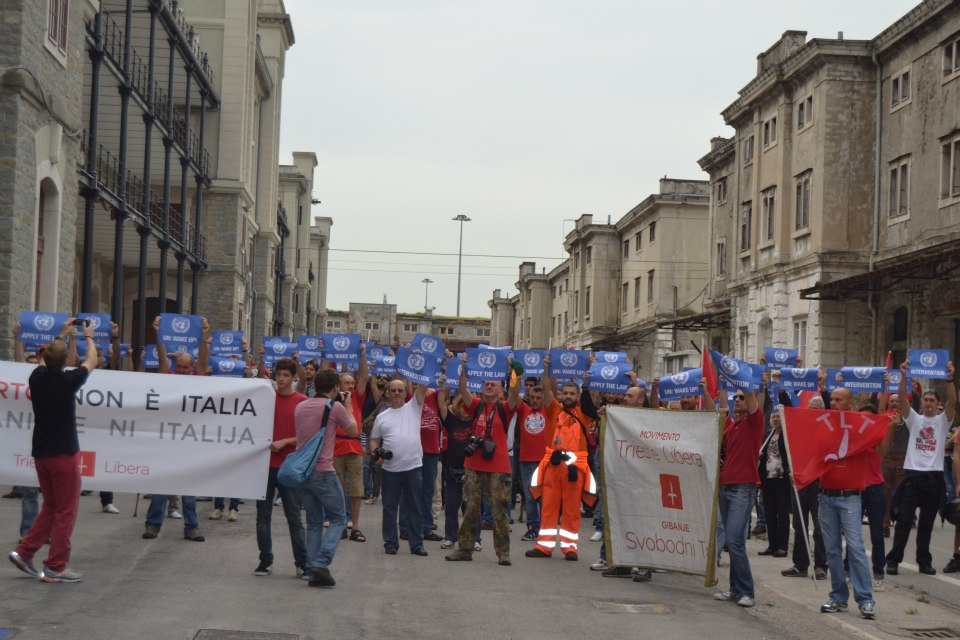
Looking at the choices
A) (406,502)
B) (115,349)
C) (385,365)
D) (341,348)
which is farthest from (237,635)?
(385,365)

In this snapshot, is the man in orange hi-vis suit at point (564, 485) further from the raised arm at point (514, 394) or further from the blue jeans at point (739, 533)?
the blue jeans at point (739, 533)

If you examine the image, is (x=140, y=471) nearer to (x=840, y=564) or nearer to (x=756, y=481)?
(x=756, y=481)

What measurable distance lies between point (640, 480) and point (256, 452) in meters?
3.66

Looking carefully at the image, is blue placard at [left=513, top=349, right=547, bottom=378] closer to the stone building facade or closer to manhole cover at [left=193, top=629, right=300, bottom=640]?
the stone building facade

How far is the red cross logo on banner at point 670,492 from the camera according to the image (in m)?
11.4

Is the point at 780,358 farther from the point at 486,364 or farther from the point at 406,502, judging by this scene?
the point at 406,502

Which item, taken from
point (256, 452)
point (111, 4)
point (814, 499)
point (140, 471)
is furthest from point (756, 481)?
point (111, 4)

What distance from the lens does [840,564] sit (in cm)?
1020

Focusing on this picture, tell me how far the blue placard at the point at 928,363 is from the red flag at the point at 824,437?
8.88 meters

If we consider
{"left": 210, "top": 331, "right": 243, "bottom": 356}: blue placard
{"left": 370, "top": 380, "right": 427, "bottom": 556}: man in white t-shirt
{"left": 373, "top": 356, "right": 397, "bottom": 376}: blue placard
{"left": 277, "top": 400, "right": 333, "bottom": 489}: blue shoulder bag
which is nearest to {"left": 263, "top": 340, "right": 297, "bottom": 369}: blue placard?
{"left": 210, "top": 331, "right": 243, "bottom": 356}: blue placard

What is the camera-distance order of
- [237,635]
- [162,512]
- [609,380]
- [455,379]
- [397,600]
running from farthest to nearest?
[609,380] < [455,379] < [162,512] < [397,600] < [237,635]

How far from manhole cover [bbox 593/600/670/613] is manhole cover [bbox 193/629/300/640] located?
2.89 m

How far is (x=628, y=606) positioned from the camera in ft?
33.2

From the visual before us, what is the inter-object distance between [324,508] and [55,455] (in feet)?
7.51
